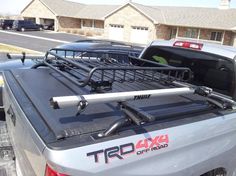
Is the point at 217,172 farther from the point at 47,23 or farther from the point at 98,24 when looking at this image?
the point at 47,23

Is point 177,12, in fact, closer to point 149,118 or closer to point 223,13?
point 223,13

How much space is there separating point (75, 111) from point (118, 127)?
432mm

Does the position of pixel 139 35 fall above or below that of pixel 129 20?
below

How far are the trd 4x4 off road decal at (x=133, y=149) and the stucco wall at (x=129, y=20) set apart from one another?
32.3 meters

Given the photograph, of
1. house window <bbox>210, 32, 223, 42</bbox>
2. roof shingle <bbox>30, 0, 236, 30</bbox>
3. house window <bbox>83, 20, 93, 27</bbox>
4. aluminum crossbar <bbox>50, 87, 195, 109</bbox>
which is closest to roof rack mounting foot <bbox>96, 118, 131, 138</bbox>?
aluminum crossbar <bbox>50, 87, 195, 109</bbox>

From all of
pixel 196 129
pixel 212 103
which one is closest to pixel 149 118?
pixel 196 129

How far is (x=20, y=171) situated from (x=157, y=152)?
122cm

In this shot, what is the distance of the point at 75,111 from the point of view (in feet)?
6.34

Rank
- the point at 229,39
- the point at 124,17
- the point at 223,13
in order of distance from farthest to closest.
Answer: the point at 124,17 < the point at 223,13 < the point at 229,39

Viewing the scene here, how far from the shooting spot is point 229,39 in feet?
99.5

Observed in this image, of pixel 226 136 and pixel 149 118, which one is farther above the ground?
pixel 149 118

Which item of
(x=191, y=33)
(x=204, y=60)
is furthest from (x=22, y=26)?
(x=204, y=60)

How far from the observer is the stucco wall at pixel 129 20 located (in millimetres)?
33375

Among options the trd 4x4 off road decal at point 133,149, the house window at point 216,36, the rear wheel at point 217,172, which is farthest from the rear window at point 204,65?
the house window at point 216,36
